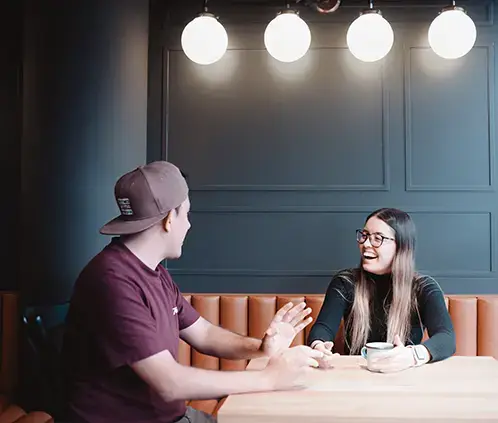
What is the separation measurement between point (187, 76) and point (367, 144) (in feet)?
3.40

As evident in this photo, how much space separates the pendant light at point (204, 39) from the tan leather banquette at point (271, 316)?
122 cm

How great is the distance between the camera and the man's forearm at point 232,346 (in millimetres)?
1921

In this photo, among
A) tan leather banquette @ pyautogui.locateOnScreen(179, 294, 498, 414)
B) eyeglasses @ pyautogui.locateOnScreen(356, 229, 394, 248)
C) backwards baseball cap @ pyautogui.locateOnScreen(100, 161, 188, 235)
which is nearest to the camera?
backwards baseball cap @ pyautogui.locateOnScreen(100, 161, 188, 235)

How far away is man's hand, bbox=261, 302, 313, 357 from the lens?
185 centimetres

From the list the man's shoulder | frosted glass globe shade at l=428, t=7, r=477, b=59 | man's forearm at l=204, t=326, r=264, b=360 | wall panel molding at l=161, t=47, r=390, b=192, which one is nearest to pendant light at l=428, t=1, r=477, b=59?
frosted glass globe shade at l=428, t=7, r=477, b=59

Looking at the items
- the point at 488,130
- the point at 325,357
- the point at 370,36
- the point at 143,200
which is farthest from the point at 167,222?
the point at 488,130

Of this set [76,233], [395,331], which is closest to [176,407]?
[395,331]

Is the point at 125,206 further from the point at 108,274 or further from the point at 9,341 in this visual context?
the point at 9,341

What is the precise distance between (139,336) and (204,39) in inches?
75.6

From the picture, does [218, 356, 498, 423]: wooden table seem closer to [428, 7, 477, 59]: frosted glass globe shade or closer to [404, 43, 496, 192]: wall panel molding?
[404, 43, 496, 192]: wall panel molding

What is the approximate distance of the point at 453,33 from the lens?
289cm

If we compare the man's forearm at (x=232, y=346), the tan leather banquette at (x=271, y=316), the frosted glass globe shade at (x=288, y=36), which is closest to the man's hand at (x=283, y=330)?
the man's forearm at (x=232, y=346)

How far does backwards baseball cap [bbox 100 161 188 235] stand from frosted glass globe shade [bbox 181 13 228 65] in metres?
1.51

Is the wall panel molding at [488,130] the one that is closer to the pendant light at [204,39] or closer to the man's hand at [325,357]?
the pendant light at [204,39]
